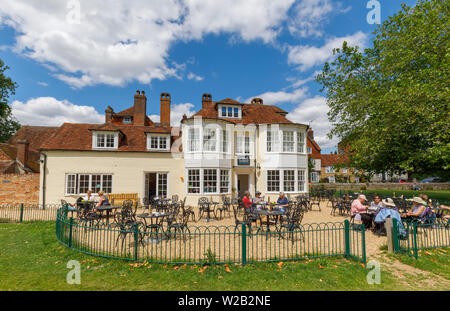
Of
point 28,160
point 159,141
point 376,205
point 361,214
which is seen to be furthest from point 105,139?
point 376,205

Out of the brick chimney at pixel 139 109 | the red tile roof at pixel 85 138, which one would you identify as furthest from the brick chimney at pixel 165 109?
the red tile roof at pixel 85 138

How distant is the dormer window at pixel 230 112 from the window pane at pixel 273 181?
Answer: 6158 millimetres

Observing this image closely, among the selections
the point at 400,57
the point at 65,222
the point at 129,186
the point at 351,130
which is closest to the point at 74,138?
the point at 129,186

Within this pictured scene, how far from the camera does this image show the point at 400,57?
55.0 feet

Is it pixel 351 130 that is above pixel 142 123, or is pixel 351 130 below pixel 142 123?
below

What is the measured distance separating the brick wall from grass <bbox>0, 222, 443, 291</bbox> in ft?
45.4

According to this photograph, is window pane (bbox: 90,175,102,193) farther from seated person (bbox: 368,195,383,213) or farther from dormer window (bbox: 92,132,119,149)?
seated person (bbox: 368,195,383,213)

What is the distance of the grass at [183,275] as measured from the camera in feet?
16.8

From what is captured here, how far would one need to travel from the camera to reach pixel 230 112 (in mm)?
20641

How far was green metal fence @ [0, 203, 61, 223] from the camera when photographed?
13.2m

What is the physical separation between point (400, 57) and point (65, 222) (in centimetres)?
2357

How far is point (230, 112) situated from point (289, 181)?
838 centimetres
